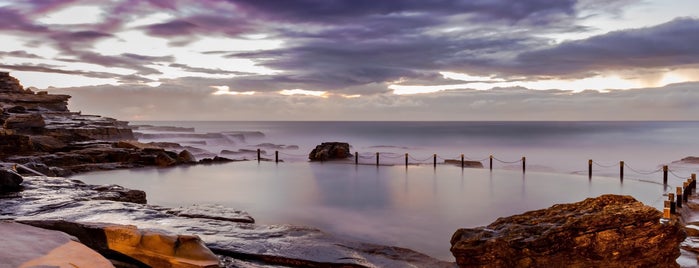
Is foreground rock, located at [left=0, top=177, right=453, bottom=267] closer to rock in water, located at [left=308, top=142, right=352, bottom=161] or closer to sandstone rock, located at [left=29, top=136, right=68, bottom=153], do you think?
sandstone rock, located at [left=29, top=136, right=68, bottom=153]

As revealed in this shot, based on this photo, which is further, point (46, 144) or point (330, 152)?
point (330, 152)

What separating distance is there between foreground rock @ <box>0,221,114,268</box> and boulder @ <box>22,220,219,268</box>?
33 centimetres

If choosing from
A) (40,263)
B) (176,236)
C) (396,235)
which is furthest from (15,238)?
(396,235)

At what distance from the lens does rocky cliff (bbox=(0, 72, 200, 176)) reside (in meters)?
19.9

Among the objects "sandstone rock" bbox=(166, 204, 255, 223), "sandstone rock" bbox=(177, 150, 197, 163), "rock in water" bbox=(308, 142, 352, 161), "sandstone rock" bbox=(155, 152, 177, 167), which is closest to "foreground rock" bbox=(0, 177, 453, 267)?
"sandstone rock" bbox=(166, 204, 255, 223)

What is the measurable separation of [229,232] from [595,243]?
5.93 metres

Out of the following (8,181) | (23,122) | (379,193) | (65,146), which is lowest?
(379,193)

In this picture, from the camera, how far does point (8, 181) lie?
28.5ft

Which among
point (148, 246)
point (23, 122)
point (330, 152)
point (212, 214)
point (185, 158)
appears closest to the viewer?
point (148, 246)

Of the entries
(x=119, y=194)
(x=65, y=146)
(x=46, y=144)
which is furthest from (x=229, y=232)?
(x=46, y=144)

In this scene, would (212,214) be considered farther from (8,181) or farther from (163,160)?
(163,160)

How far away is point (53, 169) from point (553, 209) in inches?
711

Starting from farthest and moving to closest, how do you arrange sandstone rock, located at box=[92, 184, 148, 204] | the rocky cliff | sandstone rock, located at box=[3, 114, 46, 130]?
sandstone rock, located at box=[3, 114, 46, 130], the rocky cliff, sandstone rock, located at box=[92, 184, 148, 204]

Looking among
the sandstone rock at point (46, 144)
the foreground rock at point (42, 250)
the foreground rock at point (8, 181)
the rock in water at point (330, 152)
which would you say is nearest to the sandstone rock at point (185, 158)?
the sandstone rock at point (46, 144)
